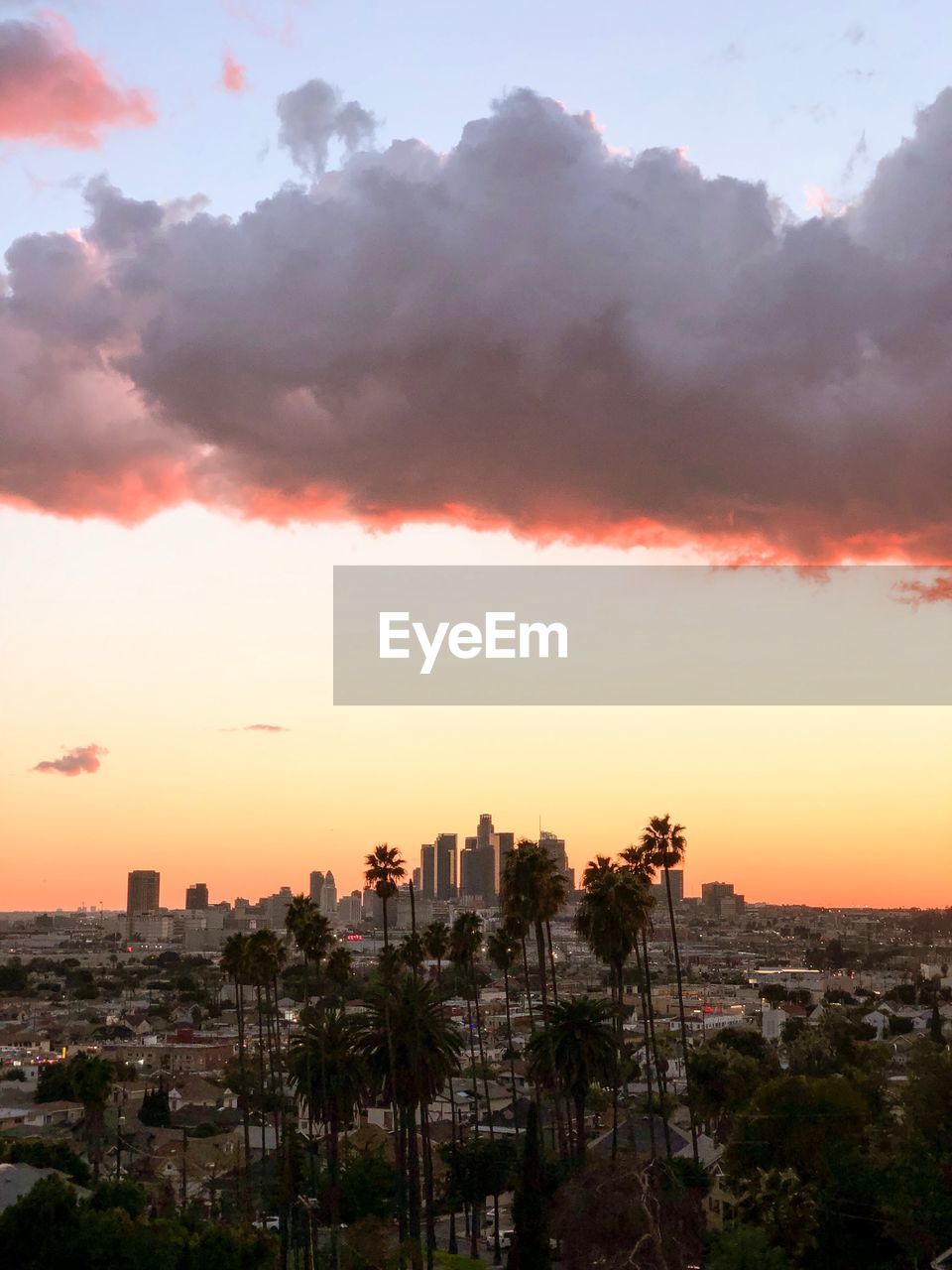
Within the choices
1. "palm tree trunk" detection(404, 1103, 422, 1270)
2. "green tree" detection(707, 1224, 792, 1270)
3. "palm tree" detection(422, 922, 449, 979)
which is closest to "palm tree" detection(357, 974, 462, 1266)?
"palm tree trunk" detection(404, 1103, 422, 1270)

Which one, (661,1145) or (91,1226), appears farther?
(661,1145)

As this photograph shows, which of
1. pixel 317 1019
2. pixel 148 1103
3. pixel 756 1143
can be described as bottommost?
pixel 148 1103

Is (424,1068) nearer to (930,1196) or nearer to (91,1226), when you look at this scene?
(91,1226)

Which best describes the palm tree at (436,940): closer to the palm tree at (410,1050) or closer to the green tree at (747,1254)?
the palm tree at (410,1050)

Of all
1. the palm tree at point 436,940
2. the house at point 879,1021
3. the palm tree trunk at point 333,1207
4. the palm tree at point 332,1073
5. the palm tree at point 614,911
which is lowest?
the house at point 879,1021

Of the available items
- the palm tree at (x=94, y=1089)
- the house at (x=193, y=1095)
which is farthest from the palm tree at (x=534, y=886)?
the house at (x=193, y=1095)

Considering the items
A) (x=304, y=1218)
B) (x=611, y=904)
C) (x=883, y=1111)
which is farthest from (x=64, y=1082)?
(x=883, y=1111)
